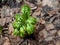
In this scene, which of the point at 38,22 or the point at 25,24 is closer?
the point at 25,24

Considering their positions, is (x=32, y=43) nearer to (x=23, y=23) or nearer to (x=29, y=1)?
(x=23, y=23)

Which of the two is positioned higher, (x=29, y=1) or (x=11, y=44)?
(x=29, y=1)

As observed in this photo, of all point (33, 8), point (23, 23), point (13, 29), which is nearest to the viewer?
point (23, 23)

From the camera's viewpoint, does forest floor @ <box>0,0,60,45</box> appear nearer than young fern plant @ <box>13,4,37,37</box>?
No

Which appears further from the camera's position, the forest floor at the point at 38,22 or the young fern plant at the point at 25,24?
the forest floor at the point at 38,22

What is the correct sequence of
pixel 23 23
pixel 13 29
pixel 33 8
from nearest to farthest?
pixel 23 23
pixel 13 29
pixel 33 8

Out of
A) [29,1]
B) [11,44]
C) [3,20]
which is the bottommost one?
[11,44]

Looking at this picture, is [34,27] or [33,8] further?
[33,8]

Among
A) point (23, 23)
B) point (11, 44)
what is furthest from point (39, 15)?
point (11, 44)
